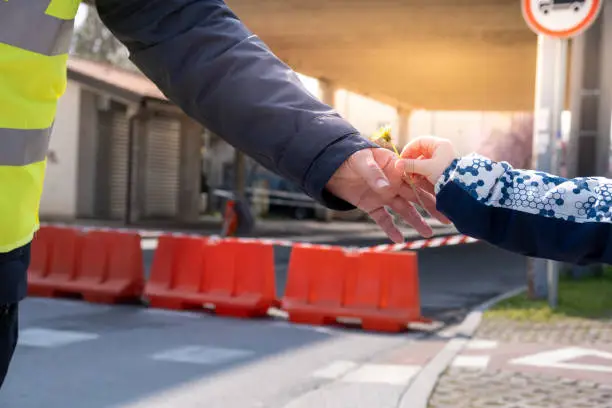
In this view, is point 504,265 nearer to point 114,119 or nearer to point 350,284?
point 350,284

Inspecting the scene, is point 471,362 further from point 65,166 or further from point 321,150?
point 65,166

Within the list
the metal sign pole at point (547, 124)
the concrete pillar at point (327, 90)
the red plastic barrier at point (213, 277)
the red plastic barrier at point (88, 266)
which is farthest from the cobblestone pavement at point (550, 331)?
the concrete pillar at point (327, 90)

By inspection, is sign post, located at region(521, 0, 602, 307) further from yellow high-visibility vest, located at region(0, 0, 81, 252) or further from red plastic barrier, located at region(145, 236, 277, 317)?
yellow high-visibility vest, located at region(0, 0, 81, 252)

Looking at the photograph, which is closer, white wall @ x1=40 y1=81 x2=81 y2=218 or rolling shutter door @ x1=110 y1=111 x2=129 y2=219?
white wall @ x1=40 y1=81 x2=81 y2=218

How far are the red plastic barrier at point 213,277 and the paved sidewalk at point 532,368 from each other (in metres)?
2.30

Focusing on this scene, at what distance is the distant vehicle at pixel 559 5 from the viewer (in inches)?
376

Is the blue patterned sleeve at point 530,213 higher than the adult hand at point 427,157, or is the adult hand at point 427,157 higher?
the adult hand at point 427,157

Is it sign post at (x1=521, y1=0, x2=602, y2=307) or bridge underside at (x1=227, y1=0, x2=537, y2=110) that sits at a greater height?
bridge underside at (x1=227, y1=0, x2=537, y2=110)

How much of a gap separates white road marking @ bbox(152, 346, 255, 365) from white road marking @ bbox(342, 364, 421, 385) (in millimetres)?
1005

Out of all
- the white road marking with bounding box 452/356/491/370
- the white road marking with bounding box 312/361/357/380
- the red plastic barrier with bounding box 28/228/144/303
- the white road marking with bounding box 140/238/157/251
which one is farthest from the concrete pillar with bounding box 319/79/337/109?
the white road marking with bounding box 312/361/357/380

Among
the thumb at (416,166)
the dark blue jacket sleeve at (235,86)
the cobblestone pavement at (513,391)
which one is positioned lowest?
the cobblestone pavement at (513,391)

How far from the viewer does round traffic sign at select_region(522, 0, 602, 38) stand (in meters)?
9.50

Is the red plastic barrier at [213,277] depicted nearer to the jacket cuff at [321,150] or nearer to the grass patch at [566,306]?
the grass patch at [566,306]

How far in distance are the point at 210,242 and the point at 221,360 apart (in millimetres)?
3235
